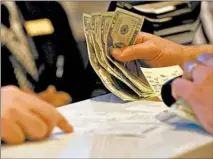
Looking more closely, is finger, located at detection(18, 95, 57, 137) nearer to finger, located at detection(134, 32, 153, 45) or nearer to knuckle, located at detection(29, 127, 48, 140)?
knuckle, located at detection(29, 127, 48, 140)

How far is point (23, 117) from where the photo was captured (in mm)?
560

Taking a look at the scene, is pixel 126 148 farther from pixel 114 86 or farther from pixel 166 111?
pixel 114 86

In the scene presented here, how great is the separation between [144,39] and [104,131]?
0.35 metres

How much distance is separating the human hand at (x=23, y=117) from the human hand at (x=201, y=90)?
7.3 inches

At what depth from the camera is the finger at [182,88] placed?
618 millimetres

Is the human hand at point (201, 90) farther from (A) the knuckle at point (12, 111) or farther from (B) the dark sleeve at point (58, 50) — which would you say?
(B) the dark sleeve at point (58, 50)

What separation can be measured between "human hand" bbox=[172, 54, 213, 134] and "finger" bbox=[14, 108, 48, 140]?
0.20m

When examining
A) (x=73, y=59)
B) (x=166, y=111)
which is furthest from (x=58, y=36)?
(x=166, y=111)

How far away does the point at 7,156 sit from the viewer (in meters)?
0.55

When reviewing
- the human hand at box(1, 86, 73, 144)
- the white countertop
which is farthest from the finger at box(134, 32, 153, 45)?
the human hand at box(1, 86, 73, 144)

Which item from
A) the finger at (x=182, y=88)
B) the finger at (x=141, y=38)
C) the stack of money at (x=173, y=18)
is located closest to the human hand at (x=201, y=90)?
the finger at (x=182, y=88)

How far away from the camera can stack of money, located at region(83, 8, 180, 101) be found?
2.76ft

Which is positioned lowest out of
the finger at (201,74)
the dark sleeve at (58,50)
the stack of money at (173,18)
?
the stack of money at (173,18)

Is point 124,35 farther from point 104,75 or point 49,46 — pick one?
point 49,46
